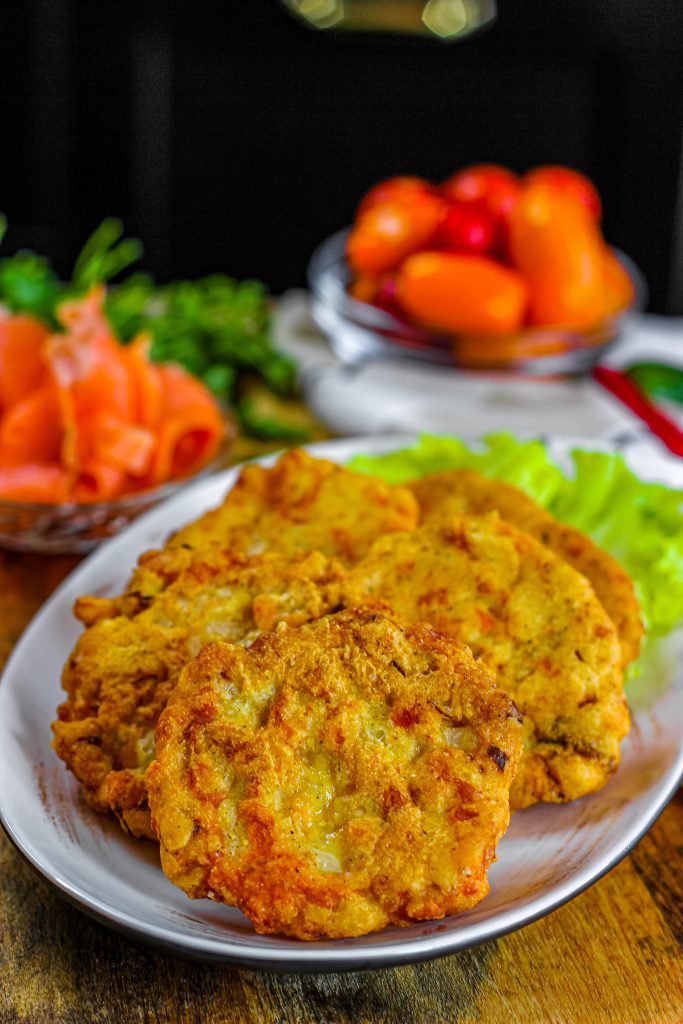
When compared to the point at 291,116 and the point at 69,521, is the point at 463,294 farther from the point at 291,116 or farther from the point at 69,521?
the point at 291,116

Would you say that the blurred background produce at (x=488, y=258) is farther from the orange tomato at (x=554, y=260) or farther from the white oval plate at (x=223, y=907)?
the white oval plate at (x=223, y=907)

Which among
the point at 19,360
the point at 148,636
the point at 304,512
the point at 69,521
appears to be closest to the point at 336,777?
the point at 148,636

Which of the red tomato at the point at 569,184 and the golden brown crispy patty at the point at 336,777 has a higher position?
the red tomato at the point at 569,184

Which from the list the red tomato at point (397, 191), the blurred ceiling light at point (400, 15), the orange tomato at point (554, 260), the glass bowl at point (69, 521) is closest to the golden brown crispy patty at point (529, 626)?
the glass bowl at point (69, 521)

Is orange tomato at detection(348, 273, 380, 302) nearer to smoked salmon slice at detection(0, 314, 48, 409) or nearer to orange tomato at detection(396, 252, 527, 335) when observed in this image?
orange tomato at detection(396, 252, 527, 335)

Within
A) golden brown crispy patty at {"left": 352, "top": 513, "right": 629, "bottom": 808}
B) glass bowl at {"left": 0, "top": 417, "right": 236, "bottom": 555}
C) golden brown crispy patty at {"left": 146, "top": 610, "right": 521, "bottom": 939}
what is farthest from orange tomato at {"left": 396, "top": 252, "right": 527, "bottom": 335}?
golden brown crispy patty at {"left": 146, "top": 610, "right": 521, "bottom": 939}

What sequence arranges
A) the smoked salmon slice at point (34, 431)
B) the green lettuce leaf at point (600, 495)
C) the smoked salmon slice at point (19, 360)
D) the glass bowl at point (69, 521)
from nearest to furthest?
the green lettuce leaf at point (600, 495), the glass bowl at point (69, 521), the smoked salmon slice at point (34, 431), the smoked salmon slice at point (19, 360)

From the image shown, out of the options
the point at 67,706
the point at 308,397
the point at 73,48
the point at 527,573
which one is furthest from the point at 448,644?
the point at 73,48
